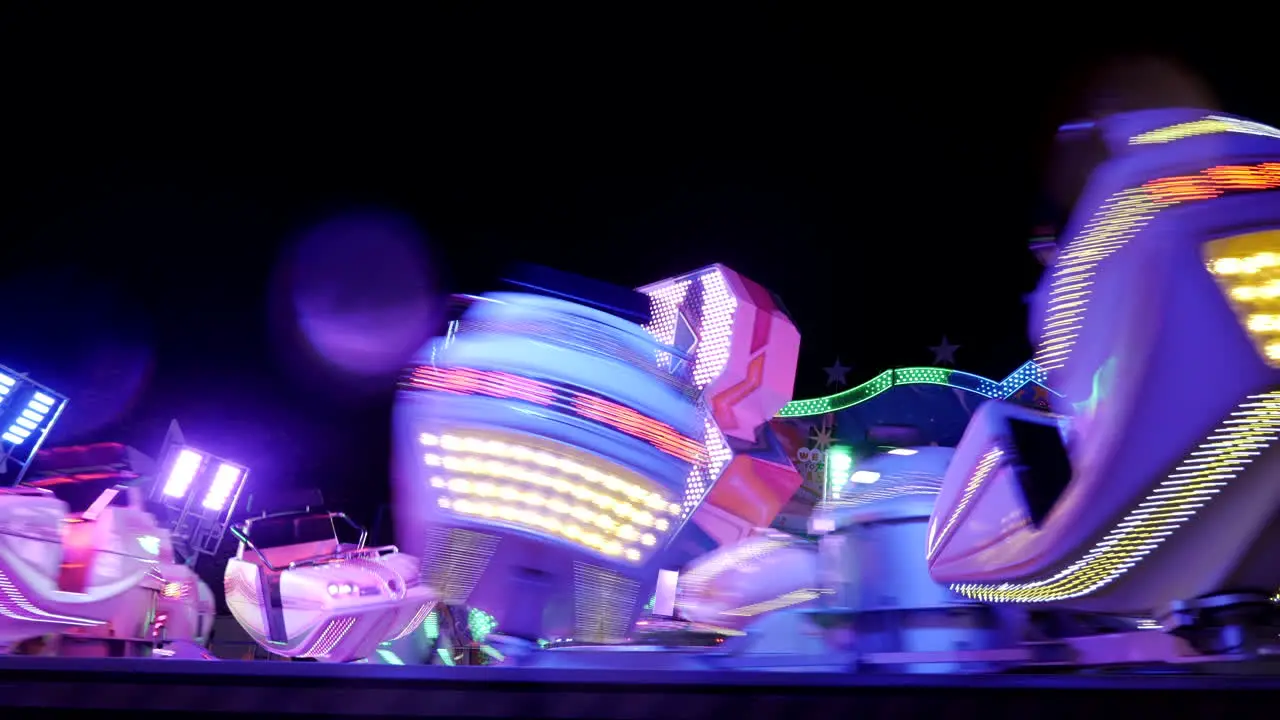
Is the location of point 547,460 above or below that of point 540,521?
above

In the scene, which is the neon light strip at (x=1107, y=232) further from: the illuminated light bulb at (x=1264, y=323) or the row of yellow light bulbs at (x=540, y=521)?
the row of yellow light bulbs at (x=540, y=521)

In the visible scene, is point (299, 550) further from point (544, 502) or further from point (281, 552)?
point (544, 502)

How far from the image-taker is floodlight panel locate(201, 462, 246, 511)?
9.61m

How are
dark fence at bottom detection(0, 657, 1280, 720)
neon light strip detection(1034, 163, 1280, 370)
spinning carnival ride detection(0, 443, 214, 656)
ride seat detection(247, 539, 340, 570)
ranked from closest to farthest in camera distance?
1. dark fence at bottom detection(0, 657, 1280, 720)
2. neon light strip detection(1034, 163, 1280, 370)
3. spinning carnival ride detection(0, 443, 214, 656)
4. ride seat detection(247, 539, 340, 570)

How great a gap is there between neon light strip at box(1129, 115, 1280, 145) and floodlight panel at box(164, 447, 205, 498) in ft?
31.3

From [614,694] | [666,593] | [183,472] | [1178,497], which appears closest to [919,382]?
[666,593]

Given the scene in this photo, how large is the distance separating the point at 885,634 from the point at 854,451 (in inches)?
60.3

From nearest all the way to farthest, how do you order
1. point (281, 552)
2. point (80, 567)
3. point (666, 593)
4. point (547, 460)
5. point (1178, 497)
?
1. point (1178, 497)
2. point (547, 460)
3. point (666, 593)
4. point (80, 567)
5. point (281, 552)

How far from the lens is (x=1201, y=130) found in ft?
5.05

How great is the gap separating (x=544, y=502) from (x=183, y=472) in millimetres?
8881

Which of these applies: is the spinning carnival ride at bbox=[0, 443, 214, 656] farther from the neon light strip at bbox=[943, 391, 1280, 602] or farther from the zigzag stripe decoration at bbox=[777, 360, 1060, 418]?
the neon light strip at bbox=[943, 391, 1280, 602]

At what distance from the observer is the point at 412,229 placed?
5.35m

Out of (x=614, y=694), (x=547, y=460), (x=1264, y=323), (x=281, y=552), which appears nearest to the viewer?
(x=614, y=694)

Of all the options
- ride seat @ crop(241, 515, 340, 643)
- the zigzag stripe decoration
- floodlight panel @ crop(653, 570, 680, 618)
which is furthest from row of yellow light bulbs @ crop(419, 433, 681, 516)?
ride seat @ crop(241, 515, 340, 643)
